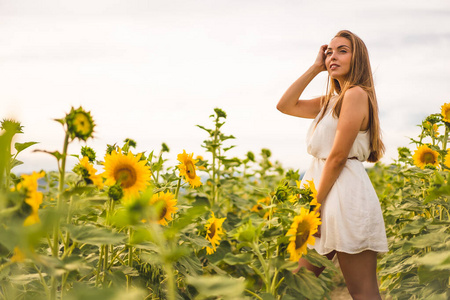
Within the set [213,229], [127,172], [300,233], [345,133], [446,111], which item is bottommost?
[213,229]

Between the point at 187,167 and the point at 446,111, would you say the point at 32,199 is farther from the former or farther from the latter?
the point at 446,111

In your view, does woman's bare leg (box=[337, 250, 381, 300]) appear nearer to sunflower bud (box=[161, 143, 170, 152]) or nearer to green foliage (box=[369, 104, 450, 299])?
green foliage (box=[369, 104, 450, 299])

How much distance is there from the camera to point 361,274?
209 centimetres

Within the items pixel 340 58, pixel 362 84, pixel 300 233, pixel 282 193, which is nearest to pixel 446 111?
pixel 362 84

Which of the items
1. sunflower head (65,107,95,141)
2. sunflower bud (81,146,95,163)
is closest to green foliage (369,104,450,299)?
sunflower head (65,107,95,141)

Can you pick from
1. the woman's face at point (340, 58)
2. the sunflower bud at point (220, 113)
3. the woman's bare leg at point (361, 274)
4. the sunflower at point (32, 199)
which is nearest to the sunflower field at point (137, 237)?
the sunflower at point (32, 199)

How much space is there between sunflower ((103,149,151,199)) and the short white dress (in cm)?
107

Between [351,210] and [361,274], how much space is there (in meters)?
0.32

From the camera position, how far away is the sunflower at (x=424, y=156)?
9.88ft

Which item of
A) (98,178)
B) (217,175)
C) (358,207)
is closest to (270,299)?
(98,178)

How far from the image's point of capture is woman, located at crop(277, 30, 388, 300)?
211 cm

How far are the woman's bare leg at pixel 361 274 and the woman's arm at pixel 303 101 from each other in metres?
1.04

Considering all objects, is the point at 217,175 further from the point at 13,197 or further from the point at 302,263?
Result: the point at 13,197

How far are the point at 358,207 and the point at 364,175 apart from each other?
19 centimetres
